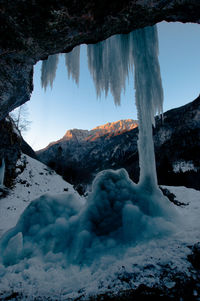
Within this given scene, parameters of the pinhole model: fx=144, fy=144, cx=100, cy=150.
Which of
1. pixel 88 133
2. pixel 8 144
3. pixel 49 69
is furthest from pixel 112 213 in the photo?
pixel 88 133

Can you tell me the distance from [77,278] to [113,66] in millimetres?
4105

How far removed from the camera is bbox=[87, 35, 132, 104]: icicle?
325 cm

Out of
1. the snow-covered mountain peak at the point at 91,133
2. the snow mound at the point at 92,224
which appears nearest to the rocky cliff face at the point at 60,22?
the snow mound at the point at 92,224

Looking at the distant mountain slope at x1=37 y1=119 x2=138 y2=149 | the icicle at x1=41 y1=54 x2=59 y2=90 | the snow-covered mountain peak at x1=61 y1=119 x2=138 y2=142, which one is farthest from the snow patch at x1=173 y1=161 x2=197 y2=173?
the snow-covered mountain peak at x1=61 y1=119 x2=138 y2=142

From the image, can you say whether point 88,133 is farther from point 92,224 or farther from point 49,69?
point 92,224

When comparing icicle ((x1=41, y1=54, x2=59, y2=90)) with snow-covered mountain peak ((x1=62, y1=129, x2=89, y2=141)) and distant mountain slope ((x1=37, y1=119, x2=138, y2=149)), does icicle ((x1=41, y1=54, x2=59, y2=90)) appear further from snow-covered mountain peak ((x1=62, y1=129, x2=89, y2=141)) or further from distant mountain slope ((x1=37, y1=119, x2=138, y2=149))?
snow-covered mountain peak ((x1=62, y1=129, x2=89, y2=141))

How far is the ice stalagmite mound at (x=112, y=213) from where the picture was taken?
1918mm

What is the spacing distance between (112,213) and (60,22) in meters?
2.62

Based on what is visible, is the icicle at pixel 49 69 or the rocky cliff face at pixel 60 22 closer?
the rocky cliff face at pixel 60 22

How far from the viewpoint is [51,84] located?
13.2 ft

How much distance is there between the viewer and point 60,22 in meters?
1.62

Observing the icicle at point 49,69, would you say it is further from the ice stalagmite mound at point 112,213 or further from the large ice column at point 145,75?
the large ice column at point 145,75

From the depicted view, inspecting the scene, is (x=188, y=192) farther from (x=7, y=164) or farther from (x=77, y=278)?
(x=7, y=164)

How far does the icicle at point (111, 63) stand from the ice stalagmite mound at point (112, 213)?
0.02m
